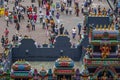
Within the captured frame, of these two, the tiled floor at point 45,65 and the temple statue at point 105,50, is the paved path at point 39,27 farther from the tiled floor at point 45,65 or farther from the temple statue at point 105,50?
the temple statue at point 105,50

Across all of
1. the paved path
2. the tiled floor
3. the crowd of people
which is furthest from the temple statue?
the paved path

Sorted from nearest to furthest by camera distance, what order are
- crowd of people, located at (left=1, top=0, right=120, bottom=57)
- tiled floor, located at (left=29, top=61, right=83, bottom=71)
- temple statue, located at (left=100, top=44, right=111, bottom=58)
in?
temple statue, located at (left=100, top=44, right=111, bottom=58) → tiled floor, located at (left=29, top=61, right=83, bottom=71) → crowd of people, located at (left=1, top=0, right=120, bottom=57)

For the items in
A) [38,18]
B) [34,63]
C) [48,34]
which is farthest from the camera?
[38,18]

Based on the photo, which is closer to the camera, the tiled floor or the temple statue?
the temple statue

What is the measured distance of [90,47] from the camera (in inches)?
2088

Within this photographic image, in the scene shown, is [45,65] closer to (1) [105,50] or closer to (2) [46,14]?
(1) [105,50]

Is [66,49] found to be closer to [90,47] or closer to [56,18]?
[90,47]

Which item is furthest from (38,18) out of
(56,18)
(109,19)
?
(109,19)

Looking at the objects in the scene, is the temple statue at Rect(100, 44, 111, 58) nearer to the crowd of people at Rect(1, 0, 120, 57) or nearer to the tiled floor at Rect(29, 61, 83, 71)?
the tiled floor at Rect(29, 61, 83, 71)

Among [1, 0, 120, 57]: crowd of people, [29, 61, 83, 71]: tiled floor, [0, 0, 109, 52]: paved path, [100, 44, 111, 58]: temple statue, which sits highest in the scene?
[100, 44, 111, 58]: temple statue

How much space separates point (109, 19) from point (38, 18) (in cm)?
1473

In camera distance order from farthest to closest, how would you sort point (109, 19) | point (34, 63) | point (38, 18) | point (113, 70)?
point (38, 18), point (109, 19), point (34, 63), point (113, 70)

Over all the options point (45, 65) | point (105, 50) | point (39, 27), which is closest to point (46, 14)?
point (39, 27)

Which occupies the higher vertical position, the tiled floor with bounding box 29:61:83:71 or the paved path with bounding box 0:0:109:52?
the paved path with bounding box 0:0:109:52
